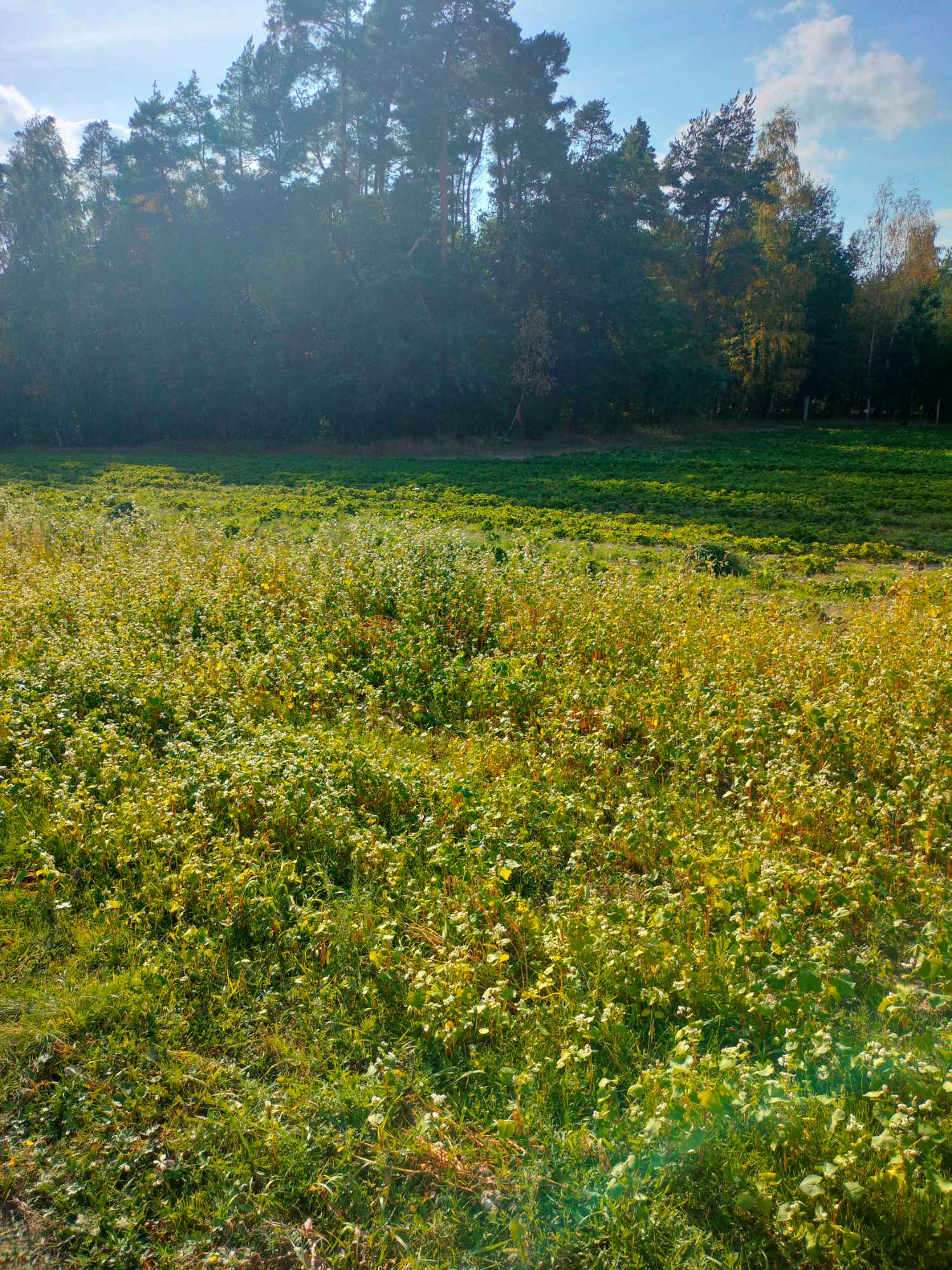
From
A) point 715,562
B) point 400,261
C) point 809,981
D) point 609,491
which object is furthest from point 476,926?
point 400,261

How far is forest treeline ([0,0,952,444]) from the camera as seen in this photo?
3544 centimetres

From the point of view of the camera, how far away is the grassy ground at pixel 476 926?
110 inches

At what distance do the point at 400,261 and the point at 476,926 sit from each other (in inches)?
1414

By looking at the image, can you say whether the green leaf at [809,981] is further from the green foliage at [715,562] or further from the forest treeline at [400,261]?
the forest treeline at [400,261]

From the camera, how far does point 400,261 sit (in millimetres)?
34969

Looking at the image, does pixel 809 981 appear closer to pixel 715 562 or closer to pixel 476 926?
pixel 476 926

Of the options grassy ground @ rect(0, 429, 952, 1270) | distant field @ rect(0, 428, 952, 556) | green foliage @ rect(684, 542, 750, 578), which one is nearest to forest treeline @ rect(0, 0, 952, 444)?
distant field @ rect(0, 428, 952, 556)

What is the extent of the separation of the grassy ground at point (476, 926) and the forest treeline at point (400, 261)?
98.2ft

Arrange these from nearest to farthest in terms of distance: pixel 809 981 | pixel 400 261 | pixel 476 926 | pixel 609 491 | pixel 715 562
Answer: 1. pixel 809 981
2. pixel 476 926
3. pixel 715 562
4. pixel 609 491
5. pixel 400 261

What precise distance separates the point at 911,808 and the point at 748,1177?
2971mm

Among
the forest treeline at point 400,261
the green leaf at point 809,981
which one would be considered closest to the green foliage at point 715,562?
the green leaf at point 809,981

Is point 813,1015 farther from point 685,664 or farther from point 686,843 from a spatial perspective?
point 685,664

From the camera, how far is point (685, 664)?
7.12 meters

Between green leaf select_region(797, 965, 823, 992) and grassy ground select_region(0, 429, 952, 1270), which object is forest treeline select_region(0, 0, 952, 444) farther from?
green leaf select_region(797, 965, 823, 992)
